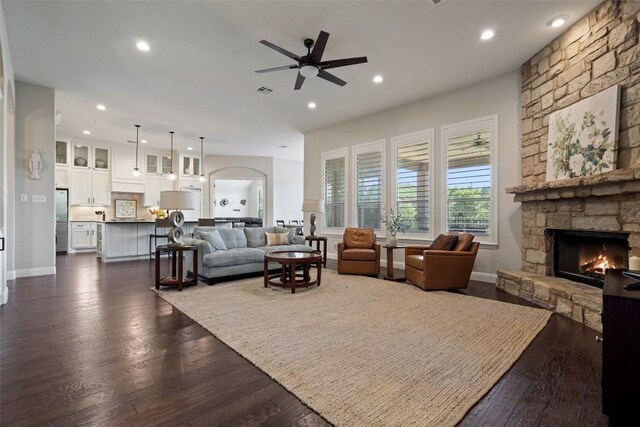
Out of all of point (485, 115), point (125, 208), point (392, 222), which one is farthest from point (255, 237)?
point (125, 208)

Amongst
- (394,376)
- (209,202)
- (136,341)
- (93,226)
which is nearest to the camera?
(394,376)

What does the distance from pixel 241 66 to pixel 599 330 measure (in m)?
4.97

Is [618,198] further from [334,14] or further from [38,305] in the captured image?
[38,305]

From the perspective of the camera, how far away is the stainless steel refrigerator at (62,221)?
8.07 metres

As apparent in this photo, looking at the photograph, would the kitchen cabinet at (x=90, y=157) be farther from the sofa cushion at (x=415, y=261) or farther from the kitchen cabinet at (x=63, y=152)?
the sofa cushion at (x=415, y=261)

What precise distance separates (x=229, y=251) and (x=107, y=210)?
656cm

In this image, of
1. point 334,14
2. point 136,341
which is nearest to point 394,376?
point 136,341

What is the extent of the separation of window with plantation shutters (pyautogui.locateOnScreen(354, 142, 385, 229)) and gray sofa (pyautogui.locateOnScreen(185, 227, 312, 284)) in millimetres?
1602

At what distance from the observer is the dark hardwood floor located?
1.59 m

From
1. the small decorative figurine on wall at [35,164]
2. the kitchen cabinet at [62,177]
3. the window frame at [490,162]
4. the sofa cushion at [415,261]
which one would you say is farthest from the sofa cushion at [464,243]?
the kitchen cabinet at [62,177]

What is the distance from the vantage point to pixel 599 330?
2.70 meters

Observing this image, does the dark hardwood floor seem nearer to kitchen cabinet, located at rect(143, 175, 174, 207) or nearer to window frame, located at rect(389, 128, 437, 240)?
window frame, located at rect(389, 128, 437, 240)

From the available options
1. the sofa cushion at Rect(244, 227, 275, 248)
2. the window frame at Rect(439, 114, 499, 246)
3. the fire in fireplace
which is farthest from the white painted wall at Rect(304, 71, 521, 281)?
the sofa cushion at Rect(244, 227, 275, 248)

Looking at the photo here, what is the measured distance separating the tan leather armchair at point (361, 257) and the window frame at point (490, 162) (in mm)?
1286
